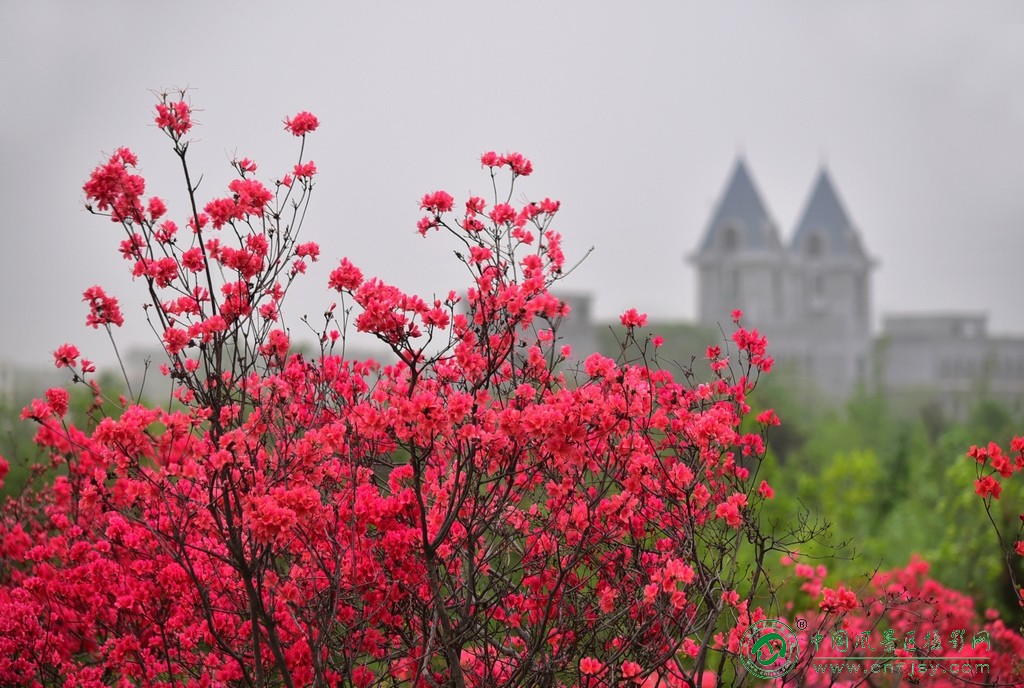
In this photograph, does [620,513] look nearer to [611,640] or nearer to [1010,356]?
[611,640]

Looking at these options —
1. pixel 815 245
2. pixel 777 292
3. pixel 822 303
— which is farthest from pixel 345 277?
pixel 822 303

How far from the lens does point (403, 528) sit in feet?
11.8

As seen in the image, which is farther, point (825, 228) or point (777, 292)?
point (825, 228)

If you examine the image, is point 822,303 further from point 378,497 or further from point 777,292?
point 378,497

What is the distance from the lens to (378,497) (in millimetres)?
3650

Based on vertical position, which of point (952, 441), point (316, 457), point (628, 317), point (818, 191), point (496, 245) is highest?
point (818, 191)

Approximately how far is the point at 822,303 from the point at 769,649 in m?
63.1

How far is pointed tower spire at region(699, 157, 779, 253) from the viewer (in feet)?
194

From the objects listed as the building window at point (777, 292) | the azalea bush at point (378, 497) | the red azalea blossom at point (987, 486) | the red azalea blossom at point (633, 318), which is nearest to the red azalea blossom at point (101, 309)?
the azalea bush at point (378, 497)

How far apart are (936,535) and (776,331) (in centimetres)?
5012

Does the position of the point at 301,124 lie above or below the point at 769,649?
above

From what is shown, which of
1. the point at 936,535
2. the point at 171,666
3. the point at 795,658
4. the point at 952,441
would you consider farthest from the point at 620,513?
the point at 952,441

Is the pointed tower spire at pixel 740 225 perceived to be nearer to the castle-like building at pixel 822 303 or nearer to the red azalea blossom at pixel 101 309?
the castle-like building at pixel 822 303

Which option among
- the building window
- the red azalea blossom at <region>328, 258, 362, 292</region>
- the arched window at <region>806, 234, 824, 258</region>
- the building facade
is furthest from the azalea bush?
the arched window at <region>806, 234, 824, 258</region>
